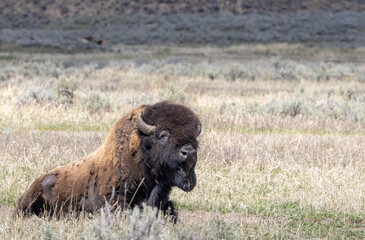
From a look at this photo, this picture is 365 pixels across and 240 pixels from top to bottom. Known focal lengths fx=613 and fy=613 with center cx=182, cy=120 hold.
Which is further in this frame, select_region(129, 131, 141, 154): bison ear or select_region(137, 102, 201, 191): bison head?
select_region(129, 131, 141, 154): bison ear

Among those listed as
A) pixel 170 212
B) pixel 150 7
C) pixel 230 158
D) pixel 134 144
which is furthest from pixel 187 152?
pixel 150 7

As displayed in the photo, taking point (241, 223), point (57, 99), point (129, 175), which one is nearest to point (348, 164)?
point (241, 223)

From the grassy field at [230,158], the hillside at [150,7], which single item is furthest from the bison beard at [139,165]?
the hillside at [150,7]

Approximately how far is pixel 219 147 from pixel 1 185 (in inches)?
162

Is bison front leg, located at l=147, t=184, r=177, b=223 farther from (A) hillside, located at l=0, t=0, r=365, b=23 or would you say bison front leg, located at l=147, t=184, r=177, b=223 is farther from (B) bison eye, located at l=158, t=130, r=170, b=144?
(A) hillside, located at l=0, t=0, r=365, b=23

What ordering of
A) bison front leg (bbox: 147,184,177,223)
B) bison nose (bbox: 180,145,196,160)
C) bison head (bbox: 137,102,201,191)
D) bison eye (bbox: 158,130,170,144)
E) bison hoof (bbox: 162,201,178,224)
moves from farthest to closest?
1. bison hoof (bbox: 162,201,178,224)
2. bison front leg (bbox: 147,184,177,223)
3. bison eye (bbox: 158,130,170,144)
4. bison head (bbox: 137,102,201,191)
5. bison nose (bbox: 180,145,196,160)

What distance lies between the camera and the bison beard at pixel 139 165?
6.79 metres

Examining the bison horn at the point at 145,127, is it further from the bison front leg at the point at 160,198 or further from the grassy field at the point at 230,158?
the grassy field at the point at 230,158

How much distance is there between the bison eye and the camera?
271 inches

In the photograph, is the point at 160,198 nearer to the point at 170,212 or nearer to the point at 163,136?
the point at 170,212

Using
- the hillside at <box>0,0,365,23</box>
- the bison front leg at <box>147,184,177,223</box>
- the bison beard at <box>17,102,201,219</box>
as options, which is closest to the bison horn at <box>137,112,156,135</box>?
the bison beard at <box>17,102,201,219</box>

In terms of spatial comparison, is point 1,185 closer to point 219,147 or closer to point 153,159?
point 153,159

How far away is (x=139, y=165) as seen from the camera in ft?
23.2

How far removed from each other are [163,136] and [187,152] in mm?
503
